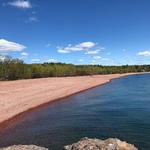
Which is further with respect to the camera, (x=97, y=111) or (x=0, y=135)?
(x=97, y=111)

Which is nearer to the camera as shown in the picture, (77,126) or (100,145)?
(100,145)

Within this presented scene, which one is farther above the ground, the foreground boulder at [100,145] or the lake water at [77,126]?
the foreground boulder at [100,145]

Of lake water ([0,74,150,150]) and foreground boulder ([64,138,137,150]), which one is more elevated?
foreground boulder ([64,138,137,150])

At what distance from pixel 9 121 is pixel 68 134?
10.5 m

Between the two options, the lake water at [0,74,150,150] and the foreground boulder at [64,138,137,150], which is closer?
the foreground boulder at [64,138,137,150]

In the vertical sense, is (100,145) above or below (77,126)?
above

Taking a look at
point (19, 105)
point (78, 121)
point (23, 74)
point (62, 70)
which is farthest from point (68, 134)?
point (62, 70)

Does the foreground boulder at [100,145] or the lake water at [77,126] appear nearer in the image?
the foreground boulder at [100,145]

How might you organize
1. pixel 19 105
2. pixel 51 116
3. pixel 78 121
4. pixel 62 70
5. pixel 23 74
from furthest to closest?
pixel 62 70, pixel 23 74, pixel 19 105, pixel 51 116, pixel 78 121

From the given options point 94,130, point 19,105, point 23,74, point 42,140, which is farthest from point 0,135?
point 23,74

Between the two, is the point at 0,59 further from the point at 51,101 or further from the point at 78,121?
the point at 78,121

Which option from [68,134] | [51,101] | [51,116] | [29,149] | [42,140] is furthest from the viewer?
[51,101]

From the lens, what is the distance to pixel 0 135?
97.2ft

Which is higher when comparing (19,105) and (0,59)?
(0,59)
